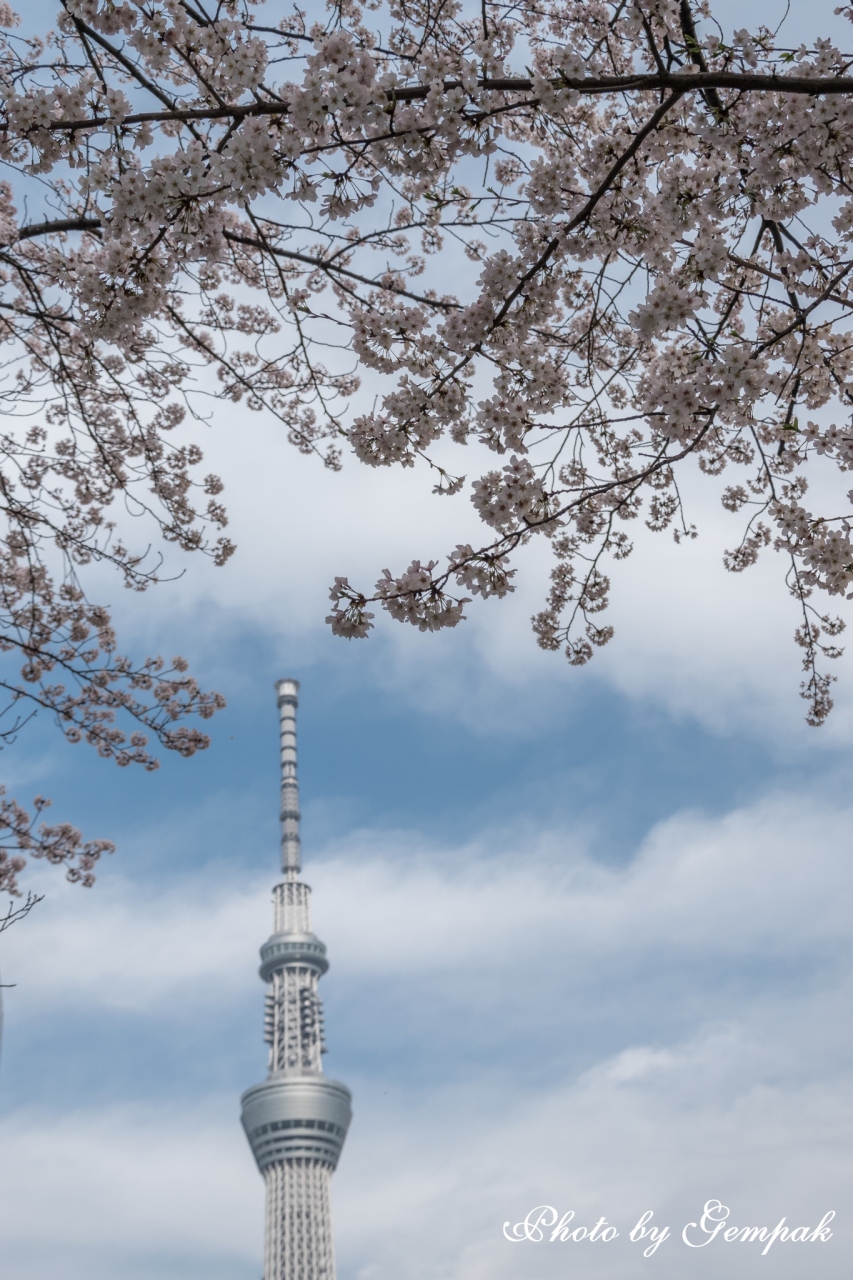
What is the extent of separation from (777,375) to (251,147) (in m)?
2.42

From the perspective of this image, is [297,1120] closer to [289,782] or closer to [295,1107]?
[295,1107]

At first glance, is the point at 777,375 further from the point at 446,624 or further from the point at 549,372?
the point at 446,624

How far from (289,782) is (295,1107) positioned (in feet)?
93.2

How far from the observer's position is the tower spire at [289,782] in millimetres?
90688

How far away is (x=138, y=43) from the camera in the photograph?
3738 millimetres

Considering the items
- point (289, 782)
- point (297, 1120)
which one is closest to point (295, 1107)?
point (297, 1120)

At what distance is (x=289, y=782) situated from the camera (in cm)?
9538

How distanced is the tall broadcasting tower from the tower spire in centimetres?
18

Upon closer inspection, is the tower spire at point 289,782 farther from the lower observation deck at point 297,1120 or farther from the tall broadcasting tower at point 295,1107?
the lower observation deck at point 297,1120

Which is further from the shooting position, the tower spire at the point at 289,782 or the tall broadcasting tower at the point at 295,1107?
the tower spire at the point at 289,782

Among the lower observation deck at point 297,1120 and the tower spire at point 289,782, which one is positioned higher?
the tower spire at point 289,782

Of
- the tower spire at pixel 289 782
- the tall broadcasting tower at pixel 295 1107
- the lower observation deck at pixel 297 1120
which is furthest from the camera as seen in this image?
the tower spire at pixel 289 782

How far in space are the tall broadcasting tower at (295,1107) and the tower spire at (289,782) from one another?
0.58 ft

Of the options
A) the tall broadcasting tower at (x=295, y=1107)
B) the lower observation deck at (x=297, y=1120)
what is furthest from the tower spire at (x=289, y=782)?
the lower observation deck at (x=297, y=1120)
